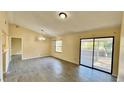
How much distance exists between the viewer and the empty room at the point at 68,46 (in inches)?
148

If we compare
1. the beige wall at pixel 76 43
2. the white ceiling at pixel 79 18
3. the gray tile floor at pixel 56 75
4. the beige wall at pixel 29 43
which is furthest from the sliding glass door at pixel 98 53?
the beige wall at pixel 29 43

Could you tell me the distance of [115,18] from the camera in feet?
11.4

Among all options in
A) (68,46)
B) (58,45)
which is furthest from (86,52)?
(58,45)

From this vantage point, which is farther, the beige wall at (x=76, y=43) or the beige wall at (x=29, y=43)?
the beige wall at (x=29, y=43)

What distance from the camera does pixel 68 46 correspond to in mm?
7453

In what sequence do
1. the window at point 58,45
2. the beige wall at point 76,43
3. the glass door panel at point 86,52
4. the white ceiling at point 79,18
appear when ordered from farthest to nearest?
the window at point 58,45 → the glass door panel at point 86,52 → the beige wall at point 76,43 → the white ceiling at point 79,18

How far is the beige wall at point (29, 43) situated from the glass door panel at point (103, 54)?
5.53m

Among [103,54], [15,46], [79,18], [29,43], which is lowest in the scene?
[103,54]

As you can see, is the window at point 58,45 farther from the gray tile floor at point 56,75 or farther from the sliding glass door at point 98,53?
the gray tile floor at point 56,75

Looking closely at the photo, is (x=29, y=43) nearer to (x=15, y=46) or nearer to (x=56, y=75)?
(x=15, y=46)

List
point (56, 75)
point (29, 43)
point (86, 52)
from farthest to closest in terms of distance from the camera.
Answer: point (29, 43)
point (86, 52)
point (56, 75)

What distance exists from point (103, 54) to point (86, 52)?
116 centimetres
